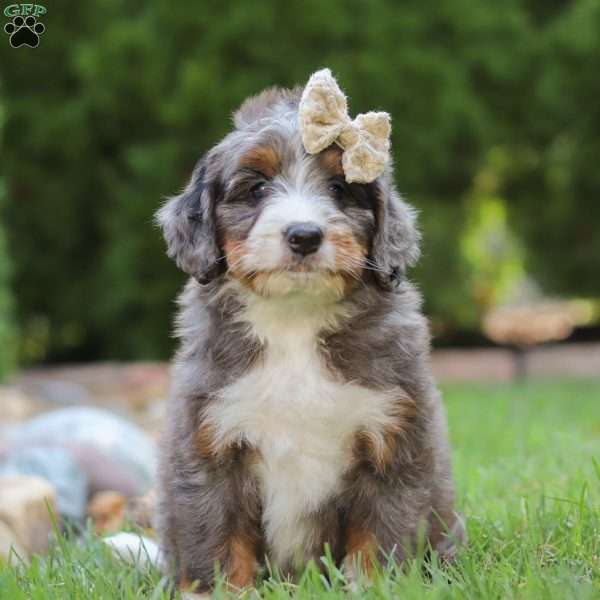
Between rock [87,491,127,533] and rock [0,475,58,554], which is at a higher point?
rock [0,475,58,554]

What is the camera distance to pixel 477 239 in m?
18.4

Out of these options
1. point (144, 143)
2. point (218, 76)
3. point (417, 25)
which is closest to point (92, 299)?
point (144, 143)

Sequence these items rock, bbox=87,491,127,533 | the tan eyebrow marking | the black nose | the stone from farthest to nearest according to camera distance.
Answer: the stone → rock, bbox=87,491,127,533 → the tan eyebrow marking → the black nose

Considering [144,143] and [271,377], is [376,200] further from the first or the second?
[144,143]

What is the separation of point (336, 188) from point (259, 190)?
0.29m

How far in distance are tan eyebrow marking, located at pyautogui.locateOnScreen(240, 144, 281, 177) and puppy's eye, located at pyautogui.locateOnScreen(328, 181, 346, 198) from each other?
0.21 metres

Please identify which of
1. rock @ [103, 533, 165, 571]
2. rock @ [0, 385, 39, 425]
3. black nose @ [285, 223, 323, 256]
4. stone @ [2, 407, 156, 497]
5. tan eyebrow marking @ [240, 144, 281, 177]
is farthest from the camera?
rock @ [0, 385, 39, 425]

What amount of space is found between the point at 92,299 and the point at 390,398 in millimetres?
11266

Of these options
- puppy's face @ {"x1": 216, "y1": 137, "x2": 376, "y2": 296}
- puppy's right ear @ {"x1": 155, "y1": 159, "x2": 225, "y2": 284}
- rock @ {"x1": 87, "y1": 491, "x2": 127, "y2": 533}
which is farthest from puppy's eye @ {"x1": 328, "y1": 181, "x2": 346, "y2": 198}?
rock @ {"x1": 87, "y1": 491, "x2": 127, "y2": 533}

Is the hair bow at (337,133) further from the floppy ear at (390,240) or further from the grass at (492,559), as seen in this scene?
the grass at (492,559)

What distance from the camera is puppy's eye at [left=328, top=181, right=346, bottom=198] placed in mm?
4141

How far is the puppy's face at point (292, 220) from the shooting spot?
12.8 ft

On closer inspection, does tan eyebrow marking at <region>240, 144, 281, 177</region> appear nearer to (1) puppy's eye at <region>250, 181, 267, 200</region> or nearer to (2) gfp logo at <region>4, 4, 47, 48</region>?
(1) puppy's eye at <region>250, 181, 267, 200</region>

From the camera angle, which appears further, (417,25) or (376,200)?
(417,25)
